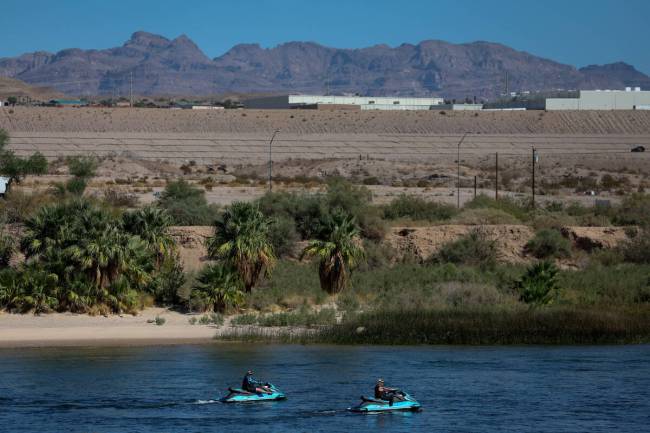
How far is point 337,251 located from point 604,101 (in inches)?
4424

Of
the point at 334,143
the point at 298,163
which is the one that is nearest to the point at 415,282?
the point at 298,163

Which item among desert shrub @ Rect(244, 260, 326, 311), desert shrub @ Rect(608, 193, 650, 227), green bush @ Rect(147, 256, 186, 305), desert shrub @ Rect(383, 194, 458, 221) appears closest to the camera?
desert shrub @ Rect(244, 260, 326, 311)

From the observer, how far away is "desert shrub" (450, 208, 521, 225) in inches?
2458

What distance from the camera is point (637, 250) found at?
5750 cm

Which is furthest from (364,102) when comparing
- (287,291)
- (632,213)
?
(287,291)

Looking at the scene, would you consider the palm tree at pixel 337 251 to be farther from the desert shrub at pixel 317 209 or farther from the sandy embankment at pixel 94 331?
the desert shrub at pixel 317 209

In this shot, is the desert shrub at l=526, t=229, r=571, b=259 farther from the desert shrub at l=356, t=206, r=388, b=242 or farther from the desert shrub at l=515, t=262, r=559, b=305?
the desert shrub at l=515, t=262, r=559, b=305

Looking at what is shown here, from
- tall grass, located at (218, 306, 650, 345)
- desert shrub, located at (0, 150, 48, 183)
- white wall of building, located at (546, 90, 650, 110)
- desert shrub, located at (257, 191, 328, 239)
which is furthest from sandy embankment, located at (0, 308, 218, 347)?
white wall of building, located at (546, 90, 650, 110)

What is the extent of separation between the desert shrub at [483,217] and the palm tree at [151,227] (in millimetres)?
19839

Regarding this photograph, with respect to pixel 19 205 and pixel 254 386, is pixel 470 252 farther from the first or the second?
pixel 254 386

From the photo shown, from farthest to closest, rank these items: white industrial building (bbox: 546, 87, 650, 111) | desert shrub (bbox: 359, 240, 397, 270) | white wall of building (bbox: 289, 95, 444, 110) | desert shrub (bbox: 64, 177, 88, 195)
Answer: white wall of building (bbox: 289, 95, 444, 110) < white industrial building (bbox: 546, 87, 650, 111) < desert shrub (bbox: 64, 177, 88, 195) < desert shrub (bbox: 359, 240, 397, 270)

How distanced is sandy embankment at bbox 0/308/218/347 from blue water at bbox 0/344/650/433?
1152 mm

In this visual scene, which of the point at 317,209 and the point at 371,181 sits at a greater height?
the point at 371,181

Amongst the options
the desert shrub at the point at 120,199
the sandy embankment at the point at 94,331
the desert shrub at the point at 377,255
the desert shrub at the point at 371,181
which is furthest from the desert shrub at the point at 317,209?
the desert shrub at the point at 371,181
